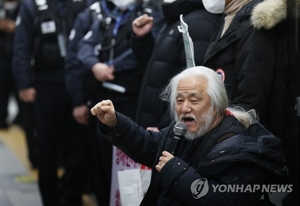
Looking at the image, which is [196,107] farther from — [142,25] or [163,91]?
[142,25]

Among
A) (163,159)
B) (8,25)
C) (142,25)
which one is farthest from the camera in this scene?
(8,25)

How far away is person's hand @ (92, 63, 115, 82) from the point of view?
5547 millimetres

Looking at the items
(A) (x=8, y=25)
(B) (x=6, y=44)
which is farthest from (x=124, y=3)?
(B) (x=6, y=44)

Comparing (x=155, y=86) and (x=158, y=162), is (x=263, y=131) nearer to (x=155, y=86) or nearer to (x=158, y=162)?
(x=158, y=162)

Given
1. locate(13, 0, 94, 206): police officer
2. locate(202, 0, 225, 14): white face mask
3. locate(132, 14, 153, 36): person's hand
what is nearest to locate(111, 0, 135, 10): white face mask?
locate(132, 14, 153, 36): person's hand

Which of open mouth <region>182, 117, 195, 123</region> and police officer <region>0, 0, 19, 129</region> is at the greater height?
open mouth <region>182, 117, 195, 123</region>

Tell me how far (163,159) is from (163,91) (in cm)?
112

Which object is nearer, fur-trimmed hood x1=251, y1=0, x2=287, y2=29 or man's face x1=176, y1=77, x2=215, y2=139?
man's face x1=176, y1=77, x2=215, y2=139

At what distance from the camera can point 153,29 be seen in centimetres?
545

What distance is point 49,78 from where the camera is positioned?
21.3 feet

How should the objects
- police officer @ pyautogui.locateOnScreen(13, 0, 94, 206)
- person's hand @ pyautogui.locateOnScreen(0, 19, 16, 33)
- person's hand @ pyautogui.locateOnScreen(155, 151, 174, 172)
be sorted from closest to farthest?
person's hand @ pyautogui.locateOnScreen(155, 151, 174, 172) → police officer @ pyautogui.locateOnScreen(13, 0, 94, 206) → person's hand @ pyautogui.locateOnScreen(0, 19, 16, 33)

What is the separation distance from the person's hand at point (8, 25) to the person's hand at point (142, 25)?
14.5 ft

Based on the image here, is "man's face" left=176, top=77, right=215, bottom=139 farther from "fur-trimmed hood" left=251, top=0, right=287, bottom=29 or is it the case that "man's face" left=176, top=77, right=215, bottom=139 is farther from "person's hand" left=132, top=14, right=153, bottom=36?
"person's hand" left=132, top=14, right=153, bottom=36

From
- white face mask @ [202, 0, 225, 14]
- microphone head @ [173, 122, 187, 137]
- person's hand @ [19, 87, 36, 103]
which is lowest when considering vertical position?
person's hand @ [19, 87, 36, 103]
